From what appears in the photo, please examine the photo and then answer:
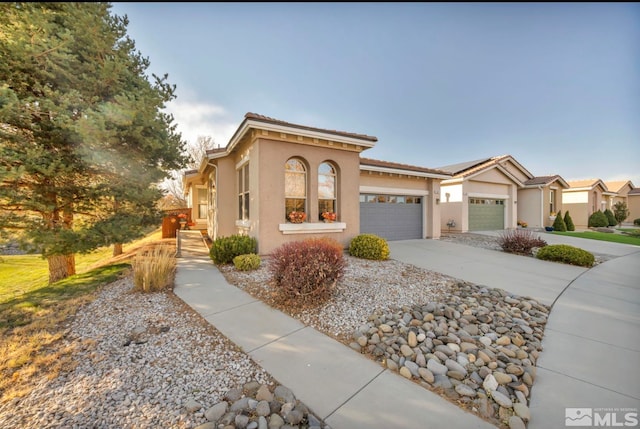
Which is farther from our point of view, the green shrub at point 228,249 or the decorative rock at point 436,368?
the green shrub at point 228,249

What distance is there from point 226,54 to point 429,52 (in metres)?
8.24

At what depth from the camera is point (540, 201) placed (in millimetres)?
19266

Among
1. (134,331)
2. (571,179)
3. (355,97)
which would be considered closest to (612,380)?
(134,331)

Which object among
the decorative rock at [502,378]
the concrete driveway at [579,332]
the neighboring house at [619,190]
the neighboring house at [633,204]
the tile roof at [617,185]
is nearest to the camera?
the concrete driveway at [579,332]

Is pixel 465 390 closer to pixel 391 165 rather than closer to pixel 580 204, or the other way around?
pixel 391 165

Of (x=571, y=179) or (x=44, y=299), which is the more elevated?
(x=571, y=179)

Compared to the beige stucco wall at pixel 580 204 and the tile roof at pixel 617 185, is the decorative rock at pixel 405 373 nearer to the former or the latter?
the beige stucco wall at pixel 580 204

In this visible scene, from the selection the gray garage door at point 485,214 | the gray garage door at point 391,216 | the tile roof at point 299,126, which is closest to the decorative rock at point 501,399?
the tile roof at point 299,126

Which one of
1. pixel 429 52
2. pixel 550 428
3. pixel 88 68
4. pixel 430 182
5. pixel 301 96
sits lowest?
pixel 550 428

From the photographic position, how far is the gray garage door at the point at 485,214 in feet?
53.3

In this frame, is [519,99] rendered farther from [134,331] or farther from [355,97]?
[134,331]

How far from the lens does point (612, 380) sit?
279cm

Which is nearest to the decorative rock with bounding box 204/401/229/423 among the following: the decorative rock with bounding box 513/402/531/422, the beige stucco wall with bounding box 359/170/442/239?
the decorative rock with bounding box 513/402/531/422

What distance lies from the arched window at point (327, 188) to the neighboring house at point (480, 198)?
34.0 ft
